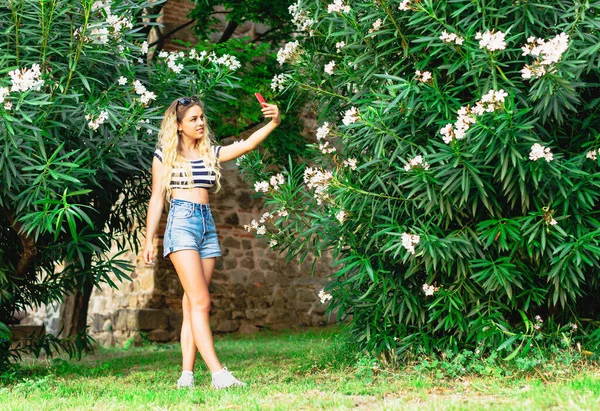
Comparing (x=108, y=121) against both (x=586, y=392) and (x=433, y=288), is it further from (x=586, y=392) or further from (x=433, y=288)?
(x=586, y=392)

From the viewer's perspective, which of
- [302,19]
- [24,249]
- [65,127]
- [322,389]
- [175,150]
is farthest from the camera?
[302,19]

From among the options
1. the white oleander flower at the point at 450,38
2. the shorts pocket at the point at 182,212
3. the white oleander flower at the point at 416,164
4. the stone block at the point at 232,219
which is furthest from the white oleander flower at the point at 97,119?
the stone block at the point at 232,219

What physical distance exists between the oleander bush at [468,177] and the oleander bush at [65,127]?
156 cm

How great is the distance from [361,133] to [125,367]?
360 centimetres

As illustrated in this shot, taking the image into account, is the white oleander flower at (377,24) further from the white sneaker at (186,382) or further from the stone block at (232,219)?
the stone block at (232,219)

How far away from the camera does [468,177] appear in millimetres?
5125

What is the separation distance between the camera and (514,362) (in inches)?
209

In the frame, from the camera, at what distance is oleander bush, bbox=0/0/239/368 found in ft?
18.3

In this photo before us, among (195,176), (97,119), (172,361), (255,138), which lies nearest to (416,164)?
(255,138)

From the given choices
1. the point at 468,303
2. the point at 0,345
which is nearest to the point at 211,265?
the point at 468,303

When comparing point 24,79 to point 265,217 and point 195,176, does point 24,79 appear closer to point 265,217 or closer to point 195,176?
point 195,176

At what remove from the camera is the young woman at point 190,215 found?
5320 millimetres

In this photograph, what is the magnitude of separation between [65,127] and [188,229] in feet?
4.36

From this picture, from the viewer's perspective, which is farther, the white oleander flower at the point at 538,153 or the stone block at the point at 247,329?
the stone block at the point at 247,329
